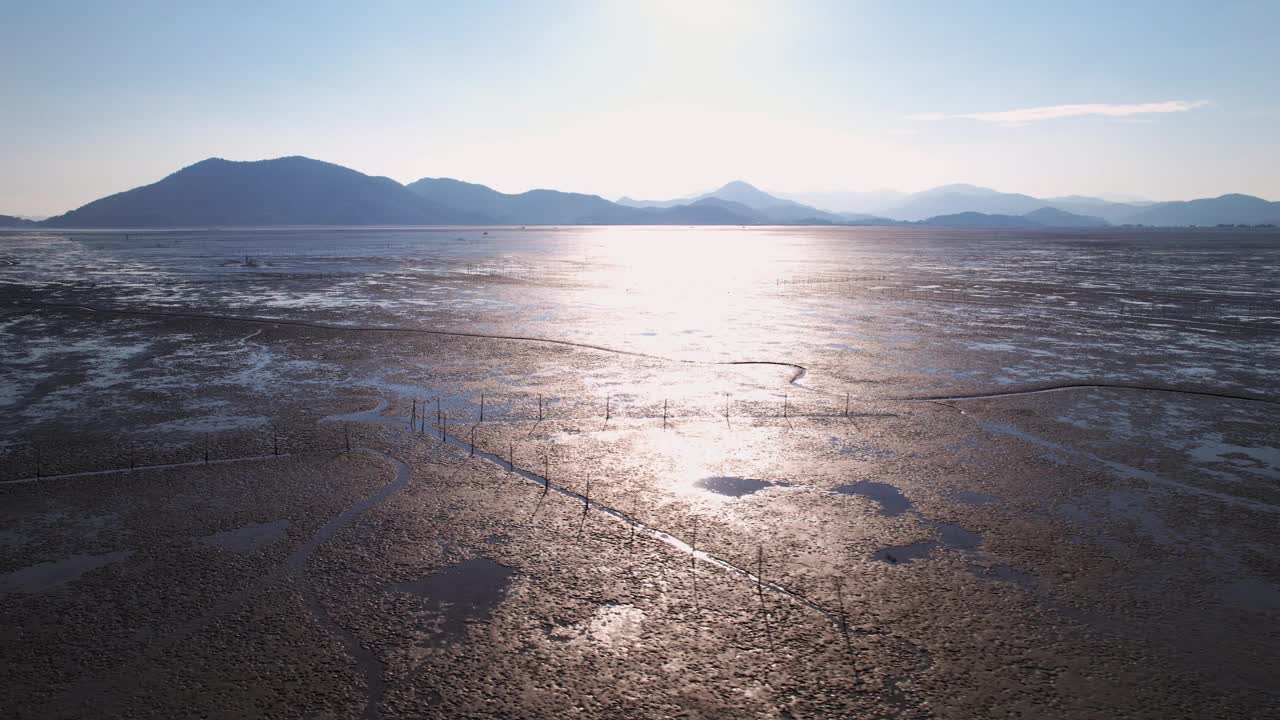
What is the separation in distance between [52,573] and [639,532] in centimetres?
578

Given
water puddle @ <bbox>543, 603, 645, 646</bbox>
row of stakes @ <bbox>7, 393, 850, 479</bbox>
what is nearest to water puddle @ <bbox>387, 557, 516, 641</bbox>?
water puddle @ <bbox>543, 603, 645, 646</bbox>

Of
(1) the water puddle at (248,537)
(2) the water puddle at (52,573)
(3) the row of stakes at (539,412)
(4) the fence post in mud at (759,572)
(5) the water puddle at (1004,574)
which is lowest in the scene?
(2) the water puddle at (52,573)

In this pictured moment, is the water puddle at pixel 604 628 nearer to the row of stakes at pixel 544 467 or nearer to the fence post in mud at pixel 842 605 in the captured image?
the row of stakes at pixel 544 467

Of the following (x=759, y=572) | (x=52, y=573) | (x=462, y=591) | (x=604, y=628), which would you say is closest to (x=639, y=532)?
(x=759, y=572)

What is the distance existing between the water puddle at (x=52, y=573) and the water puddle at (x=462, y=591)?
307 centimetres

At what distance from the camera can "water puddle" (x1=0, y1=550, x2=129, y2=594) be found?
6637mm

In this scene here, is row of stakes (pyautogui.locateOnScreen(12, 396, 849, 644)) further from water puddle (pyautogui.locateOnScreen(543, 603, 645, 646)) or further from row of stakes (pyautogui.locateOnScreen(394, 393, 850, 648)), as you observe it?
water puddle (pyautogui.locateOnScreen(543, 603, 645, 646))

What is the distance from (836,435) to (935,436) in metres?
1.57

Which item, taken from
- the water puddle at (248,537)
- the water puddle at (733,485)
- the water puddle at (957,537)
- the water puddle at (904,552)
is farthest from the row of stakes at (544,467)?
the water puddle at (248,537)

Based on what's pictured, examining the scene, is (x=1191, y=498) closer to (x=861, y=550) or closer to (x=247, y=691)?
(x=861, y=550)

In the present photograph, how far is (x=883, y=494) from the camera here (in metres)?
9.02

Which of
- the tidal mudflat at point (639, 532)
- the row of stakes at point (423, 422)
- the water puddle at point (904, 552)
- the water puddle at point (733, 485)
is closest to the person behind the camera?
the tidal mudflat at point (639, 532)

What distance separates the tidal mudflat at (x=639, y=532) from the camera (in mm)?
5379

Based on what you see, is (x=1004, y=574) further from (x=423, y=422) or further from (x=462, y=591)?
(x=423, y=422)
